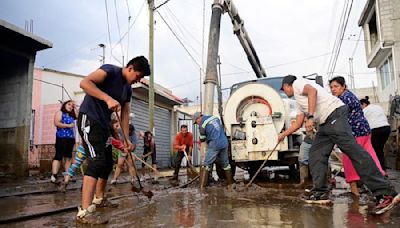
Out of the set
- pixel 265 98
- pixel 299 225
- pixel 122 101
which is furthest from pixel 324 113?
pixel 265 98

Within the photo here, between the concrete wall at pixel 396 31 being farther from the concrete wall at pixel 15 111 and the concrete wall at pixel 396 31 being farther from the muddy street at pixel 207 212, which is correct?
the concrete wall at pixel 15 111

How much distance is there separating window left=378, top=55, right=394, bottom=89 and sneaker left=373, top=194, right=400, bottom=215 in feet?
55.7

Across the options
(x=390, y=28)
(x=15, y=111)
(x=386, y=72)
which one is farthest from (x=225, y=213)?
(x=386, y=72)

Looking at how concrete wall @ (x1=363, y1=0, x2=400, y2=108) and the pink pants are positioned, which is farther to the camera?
concrete wall @ (x1=363, y1=0, x2=400, y2=108)

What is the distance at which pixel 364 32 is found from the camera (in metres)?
20.1

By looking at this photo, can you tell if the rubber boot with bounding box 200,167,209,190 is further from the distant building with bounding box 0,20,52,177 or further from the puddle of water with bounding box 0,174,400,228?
the distant building with bounding box 0,20,52,177

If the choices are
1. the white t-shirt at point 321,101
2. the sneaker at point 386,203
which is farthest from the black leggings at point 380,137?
the sneaker at point 386,203

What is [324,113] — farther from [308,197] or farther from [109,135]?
[109,135]

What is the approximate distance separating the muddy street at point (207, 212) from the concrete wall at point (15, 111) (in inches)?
164

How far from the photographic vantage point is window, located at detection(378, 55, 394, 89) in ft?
58.8

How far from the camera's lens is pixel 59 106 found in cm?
1659

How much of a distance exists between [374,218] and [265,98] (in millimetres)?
4135

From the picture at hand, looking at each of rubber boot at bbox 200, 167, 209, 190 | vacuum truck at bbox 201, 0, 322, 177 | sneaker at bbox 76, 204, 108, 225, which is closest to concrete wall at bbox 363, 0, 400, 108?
vacuum truck at bbox 201, 0, 322, 177

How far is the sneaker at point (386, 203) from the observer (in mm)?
3121
